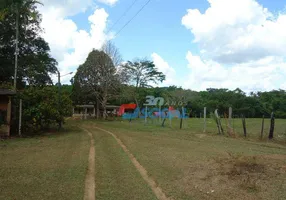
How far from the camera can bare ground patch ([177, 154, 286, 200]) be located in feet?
19.0

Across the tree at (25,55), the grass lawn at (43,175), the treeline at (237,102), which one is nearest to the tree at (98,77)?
the tree at (25,55)

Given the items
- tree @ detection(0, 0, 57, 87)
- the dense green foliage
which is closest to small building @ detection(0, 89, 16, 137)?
the dense green foliage

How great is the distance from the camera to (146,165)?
8.45 m

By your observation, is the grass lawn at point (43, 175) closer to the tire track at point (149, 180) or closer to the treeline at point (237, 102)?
the tire track at point (149, 180)

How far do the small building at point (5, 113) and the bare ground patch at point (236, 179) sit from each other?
44.4 feet

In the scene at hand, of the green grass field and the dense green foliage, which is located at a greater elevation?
the dense green foliage

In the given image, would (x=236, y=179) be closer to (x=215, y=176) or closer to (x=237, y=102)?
(x=215, y=176)

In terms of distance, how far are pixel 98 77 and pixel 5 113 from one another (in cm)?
2493

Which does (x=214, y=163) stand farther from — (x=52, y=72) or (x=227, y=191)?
(x=52, y=72)

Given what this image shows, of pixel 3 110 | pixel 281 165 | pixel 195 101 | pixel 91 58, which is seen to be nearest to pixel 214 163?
pixel 281 165

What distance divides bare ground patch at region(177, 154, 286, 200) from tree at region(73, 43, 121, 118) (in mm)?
34079

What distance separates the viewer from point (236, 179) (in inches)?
263

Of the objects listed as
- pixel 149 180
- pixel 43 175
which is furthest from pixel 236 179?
pixel 43 175

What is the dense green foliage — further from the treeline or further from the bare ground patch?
the treeline
